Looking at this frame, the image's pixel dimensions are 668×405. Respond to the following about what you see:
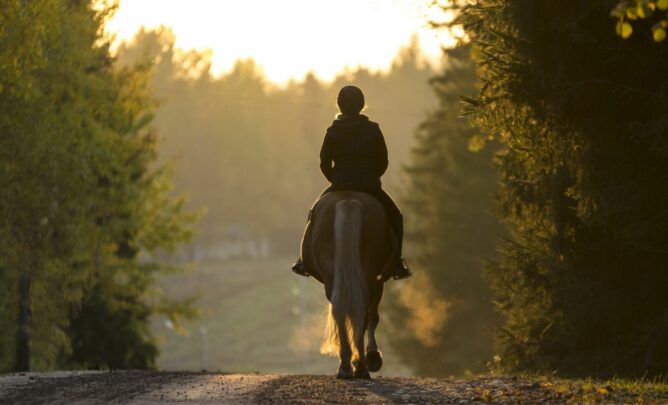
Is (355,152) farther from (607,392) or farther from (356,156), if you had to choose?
(607,392)

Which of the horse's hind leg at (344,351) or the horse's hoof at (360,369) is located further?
the horse's hoof at (360,369)

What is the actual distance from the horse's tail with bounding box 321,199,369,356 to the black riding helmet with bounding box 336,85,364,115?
1.33 m

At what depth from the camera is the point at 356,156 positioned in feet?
45.6

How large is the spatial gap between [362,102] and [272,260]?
4200 inches

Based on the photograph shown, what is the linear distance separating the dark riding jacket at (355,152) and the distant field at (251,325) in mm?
55195

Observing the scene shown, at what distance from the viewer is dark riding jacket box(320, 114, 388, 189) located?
13820 mm

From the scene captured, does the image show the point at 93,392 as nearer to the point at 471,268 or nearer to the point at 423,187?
the point at 471,268

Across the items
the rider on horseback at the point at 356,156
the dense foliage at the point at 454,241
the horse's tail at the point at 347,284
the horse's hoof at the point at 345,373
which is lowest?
the horse's hoof at the point at 345,373

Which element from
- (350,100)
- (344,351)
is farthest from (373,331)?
(350,100)

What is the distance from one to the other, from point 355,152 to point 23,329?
1307 centimetres

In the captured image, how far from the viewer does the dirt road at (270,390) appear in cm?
1105

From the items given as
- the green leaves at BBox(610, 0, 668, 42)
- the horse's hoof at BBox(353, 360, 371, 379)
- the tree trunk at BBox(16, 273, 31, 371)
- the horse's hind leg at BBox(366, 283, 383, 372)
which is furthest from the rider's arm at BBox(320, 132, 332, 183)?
the tree trunk at BBox(16, 273, 31, 371)

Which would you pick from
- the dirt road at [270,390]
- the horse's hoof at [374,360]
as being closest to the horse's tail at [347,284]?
the dirt road at [270,390]

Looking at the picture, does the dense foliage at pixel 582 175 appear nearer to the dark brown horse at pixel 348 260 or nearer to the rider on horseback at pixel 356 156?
the rider on horseback at pixel 356 156
